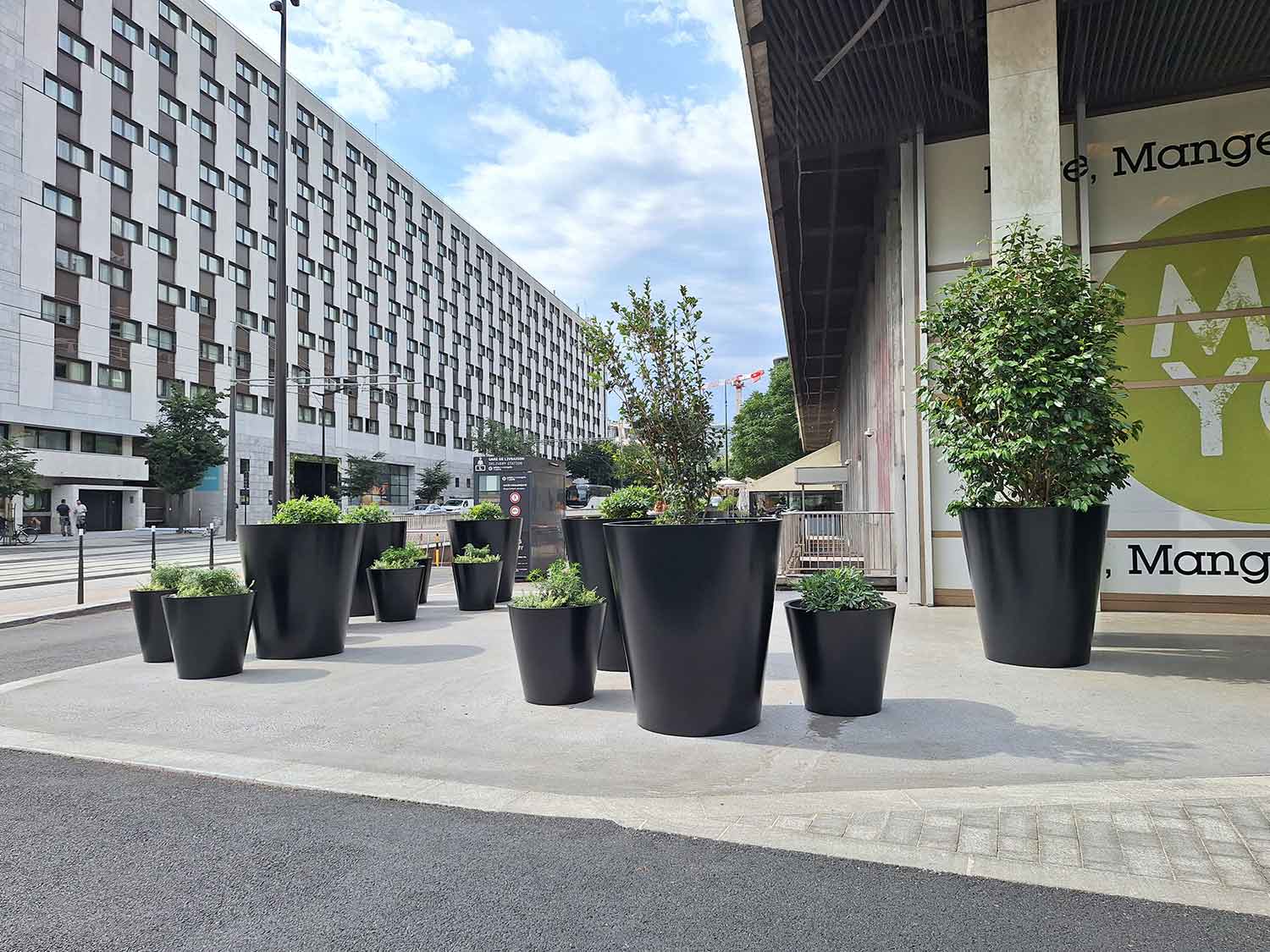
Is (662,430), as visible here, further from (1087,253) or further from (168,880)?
(1087,253)

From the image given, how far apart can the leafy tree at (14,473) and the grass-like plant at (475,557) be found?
27.9 metres

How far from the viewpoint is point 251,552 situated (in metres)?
7.10

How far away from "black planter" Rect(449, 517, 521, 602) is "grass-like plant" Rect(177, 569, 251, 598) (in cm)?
468

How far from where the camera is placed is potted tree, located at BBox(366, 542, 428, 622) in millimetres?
9414

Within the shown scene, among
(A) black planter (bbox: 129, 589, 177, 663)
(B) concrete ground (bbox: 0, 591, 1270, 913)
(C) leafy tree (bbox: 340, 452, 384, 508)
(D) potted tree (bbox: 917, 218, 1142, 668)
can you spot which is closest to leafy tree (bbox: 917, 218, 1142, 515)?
(D) potted tree (bbox: 917, 218, 1142, 668)

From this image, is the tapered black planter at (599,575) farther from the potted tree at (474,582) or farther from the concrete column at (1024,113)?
the concrete column at (1024,113)

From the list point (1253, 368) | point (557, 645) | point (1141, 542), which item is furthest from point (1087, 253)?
point (557, 645)

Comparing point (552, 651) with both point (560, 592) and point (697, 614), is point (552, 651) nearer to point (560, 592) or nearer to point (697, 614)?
point (560, 592)

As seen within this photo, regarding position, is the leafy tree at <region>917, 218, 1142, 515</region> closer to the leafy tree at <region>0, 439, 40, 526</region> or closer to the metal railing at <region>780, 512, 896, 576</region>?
Answer: the metal railing at <region>780, 512, 896, 576</region>

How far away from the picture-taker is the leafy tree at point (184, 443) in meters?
37.5

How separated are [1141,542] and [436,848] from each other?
8591 mm

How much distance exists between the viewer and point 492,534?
37.1 feet

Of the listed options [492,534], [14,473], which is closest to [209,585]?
[492,534]

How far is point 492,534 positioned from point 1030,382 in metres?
7.13
